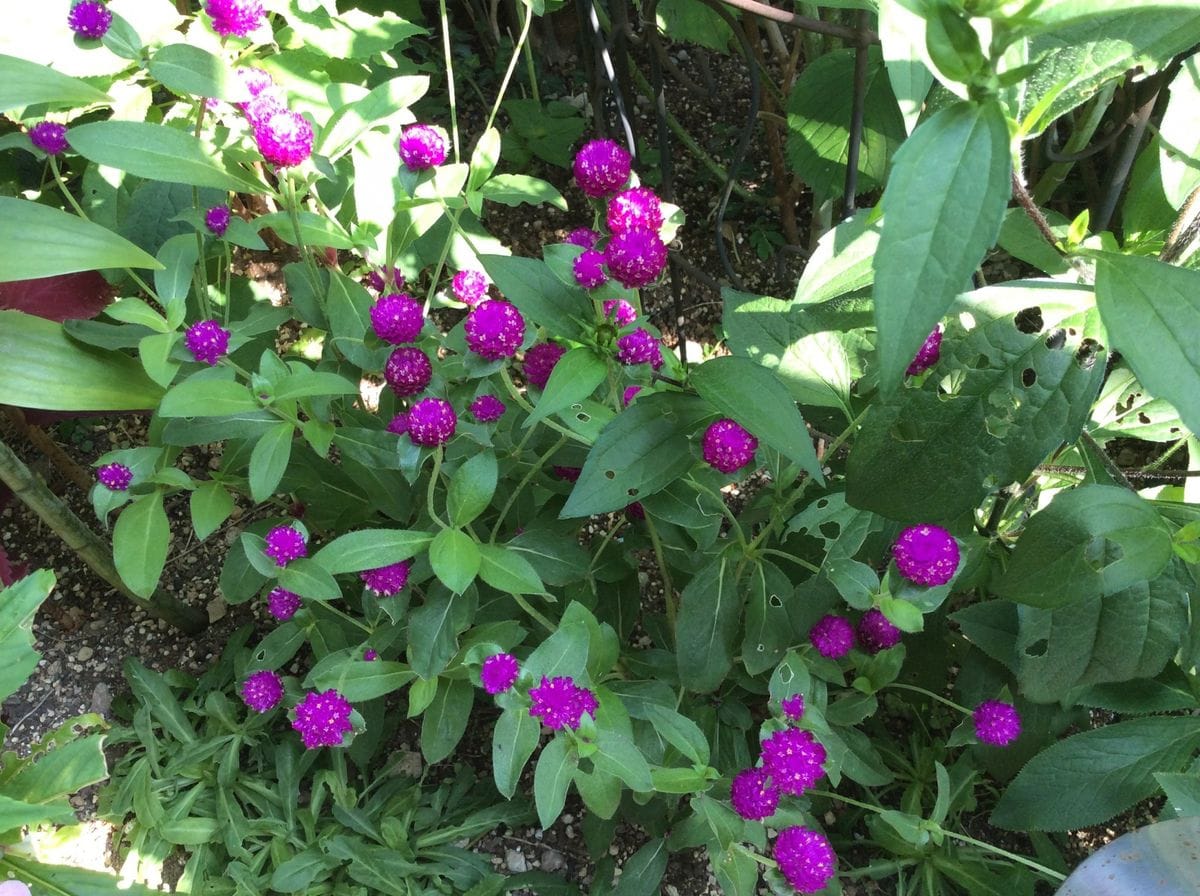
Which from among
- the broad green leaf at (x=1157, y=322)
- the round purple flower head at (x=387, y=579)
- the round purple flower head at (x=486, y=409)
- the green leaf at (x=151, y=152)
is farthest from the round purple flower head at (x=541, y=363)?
the broad green leaf at (x=1157, y=322)

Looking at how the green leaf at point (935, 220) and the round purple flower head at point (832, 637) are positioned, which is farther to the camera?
the round purple flower head at point (832, 637)

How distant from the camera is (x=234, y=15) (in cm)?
95

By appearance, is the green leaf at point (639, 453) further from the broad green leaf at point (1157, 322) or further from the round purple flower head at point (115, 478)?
the round purple flower head at point (115, 478)

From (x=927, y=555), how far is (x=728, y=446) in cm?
20

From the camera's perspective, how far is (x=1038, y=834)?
118cm

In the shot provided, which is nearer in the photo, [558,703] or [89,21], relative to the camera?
[558,703]

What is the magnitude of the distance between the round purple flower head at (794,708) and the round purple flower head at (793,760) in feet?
0.09

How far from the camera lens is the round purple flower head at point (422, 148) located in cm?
96

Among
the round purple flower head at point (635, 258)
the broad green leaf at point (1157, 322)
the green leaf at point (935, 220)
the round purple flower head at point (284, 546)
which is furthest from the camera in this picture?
the round purple flower head at point (284, 546)

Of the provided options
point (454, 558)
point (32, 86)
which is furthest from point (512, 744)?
point (32, 86)

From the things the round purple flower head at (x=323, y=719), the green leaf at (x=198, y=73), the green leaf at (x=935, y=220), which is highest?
the green leaf at (x=935, y=220)

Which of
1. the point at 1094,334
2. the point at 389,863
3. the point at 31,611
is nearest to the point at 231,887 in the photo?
the point at 389,863

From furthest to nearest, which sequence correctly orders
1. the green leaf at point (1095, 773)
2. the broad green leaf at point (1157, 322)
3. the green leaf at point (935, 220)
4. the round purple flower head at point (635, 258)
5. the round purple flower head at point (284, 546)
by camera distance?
the green leaf at point (1095, 773) < the round purple flower head at point (284, 546) < the round purple flower head at point (635, 258) < the broad green leaf at point (1157, 322) < the green leaf at point (935, 220)

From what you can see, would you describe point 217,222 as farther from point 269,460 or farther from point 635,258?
point 635,258
